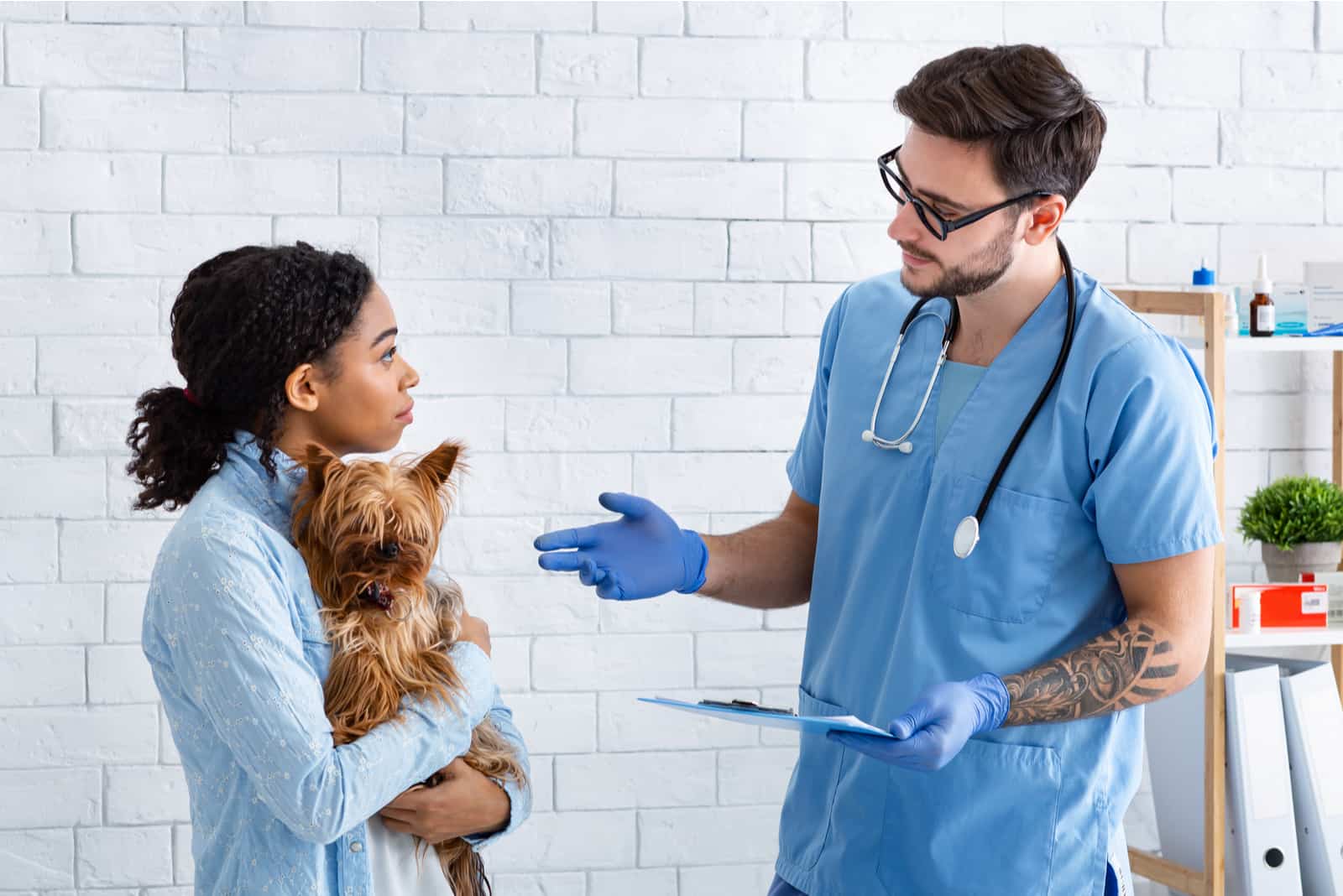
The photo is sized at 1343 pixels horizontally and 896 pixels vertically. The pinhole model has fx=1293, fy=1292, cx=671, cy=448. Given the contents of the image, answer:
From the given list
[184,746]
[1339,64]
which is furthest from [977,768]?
[1339,64]

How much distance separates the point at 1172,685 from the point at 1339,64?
1.88 meters

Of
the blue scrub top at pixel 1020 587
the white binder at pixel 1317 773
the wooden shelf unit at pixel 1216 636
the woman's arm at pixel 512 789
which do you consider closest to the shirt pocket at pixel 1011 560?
the blue scrub top at pixel 1020 587

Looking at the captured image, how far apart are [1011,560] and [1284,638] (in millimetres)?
1301

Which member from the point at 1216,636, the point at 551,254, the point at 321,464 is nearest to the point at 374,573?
Result: the point at 321,464

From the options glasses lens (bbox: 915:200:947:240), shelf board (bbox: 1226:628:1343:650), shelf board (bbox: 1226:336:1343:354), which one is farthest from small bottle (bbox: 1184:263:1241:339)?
glasses lens (bbox: 915:200:947:240)

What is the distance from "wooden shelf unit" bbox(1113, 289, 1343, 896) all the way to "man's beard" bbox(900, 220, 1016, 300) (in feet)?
3.49

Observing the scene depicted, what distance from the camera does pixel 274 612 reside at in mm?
1289

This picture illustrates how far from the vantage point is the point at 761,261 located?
2.59m

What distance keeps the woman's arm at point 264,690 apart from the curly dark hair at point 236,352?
0.47 feet

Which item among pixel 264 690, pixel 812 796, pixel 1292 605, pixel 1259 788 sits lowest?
pixel 1259 788

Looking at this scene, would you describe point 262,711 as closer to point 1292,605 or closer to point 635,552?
point 635,552

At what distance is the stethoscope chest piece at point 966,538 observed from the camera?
149 centimetres

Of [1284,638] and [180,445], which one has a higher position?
[180,445]

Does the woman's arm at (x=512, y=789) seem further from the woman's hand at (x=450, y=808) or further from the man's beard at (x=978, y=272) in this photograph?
the man's beard at (x=978, y=272)
